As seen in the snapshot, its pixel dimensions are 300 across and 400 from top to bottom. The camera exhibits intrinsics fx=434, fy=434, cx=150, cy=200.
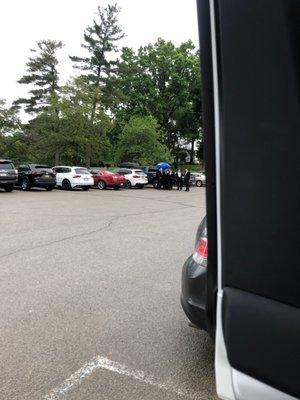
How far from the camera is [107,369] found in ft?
10.7

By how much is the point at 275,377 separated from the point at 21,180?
82.1 ft

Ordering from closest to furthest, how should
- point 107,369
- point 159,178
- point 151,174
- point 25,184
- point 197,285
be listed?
point 197,285, point 107,369, point 25,184, point 159,178, point 151,174

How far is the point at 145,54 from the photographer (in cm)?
5788

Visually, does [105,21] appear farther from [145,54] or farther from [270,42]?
[270,42]

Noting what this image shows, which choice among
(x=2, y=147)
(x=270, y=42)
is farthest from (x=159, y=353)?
(x=2, y=147)

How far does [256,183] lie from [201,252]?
1.75 m

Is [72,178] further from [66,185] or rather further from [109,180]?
[109,180]

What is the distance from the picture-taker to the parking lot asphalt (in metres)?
3.06

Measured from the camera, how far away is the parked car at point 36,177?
24.5 m

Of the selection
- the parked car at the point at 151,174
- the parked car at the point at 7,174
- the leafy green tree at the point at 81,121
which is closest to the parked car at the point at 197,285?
the parked car at the point at 7,174

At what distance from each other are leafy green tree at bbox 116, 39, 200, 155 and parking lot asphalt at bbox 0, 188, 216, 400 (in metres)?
49.6

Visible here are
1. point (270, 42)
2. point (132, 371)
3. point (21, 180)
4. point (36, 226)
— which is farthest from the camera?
point (21, 180)

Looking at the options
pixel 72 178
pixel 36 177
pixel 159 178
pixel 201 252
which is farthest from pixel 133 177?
pixel 201 252

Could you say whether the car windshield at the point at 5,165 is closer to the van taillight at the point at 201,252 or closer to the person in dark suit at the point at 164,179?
the person in dark suit at the point at 164,179
